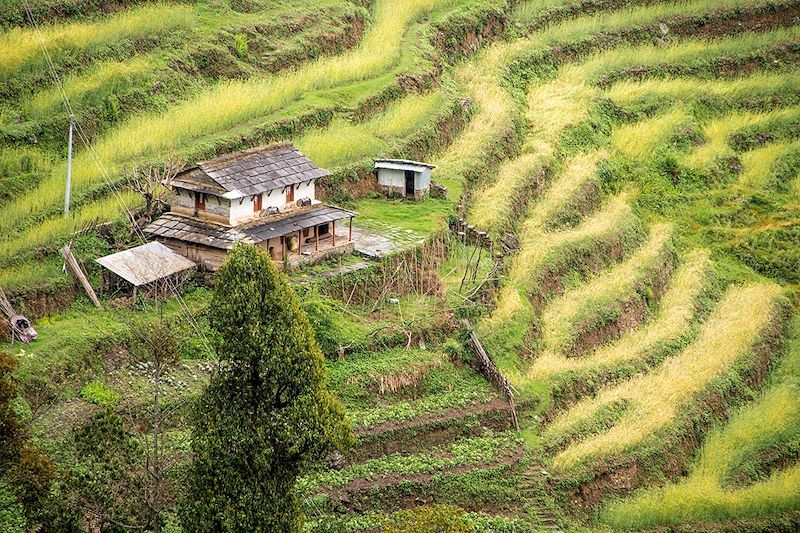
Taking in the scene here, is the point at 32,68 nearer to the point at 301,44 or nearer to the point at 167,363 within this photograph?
the point at 301,44

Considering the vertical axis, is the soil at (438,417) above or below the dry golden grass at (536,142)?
below

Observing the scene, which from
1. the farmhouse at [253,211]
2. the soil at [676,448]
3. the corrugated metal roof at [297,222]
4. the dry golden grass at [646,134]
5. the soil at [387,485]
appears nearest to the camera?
the soil at [387,485]

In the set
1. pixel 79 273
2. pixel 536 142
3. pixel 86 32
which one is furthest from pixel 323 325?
pixel 536 142

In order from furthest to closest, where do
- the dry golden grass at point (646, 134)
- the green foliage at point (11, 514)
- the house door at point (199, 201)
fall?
the dry golden grass at point (646, 134)
the house door at point (199, 201)
the green foliage at point (11, 514)

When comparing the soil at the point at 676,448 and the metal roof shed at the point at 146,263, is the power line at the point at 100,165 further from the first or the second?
the soil at the point at 676,448

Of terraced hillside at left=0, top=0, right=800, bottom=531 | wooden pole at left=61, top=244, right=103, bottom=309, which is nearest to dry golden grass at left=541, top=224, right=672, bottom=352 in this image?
terraced hillside at left=0, top=0, right=800, bottom=531

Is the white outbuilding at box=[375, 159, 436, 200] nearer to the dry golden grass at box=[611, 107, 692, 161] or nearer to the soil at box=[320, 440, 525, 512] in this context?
the dry golden grass at box=[611, 107, 692, 161]

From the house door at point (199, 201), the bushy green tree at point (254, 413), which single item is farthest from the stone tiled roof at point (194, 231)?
the bushy green tree at point (254, 413)
